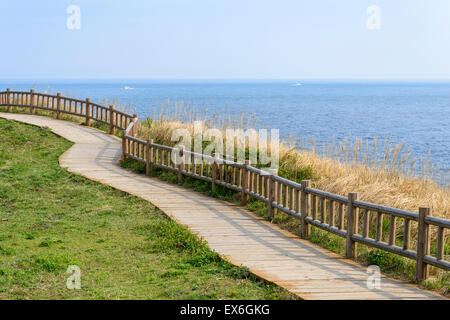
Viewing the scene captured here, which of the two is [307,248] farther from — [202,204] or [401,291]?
[202,204]

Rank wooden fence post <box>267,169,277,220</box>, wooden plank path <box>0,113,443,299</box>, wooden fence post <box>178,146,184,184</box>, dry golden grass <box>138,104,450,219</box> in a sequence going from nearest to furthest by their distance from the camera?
wooden plank path <box>0,113,443,299</box> → wooden fence post <box>267,169,277,220</box> → dry golden grass <box>138,104,450,219</box> → wooden fence post <box>178,146,184,184</box>

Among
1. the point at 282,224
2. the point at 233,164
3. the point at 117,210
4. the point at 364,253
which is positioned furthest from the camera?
the point at 233,164

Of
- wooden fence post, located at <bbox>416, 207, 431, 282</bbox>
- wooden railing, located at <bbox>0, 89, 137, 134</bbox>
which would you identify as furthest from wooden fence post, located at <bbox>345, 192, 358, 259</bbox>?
wooden railing, located at <bbox>0, 89, 137, 134</bbox>

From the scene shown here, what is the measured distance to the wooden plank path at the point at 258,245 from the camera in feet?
25.2

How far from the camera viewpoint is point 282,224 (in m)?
12.2

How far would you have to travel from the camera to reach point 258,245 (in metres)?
10.1

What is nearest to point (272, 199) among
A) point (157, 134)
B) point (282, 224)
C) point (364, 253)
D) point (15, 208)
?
point (282, 224)

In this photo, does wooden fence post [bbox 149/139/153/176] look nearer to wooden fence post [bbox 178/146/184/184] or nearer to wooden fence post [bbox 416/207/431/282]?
wooden fence post [bbox 178/146/184/184]

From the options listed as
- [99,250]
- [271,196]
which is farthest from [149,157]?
[99,250]

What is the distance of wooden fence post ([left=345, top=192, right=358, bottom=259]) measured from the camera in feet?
31.8

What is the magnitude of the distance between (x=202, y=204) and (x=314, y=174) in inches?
138

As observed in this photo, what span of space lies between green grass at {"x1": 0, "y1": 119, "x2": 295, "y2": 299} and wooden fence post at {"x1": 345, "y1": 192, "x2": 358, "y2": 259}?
7.48 feet

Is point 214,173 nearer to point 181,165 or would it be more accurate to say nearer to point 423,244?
point 181,165

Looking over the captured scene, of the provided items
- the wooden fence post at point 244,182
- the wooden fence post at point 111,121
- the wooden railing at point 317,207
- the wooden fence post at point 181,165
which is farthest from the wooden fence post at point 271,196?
the wooden fence post at point 111,121
